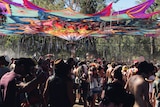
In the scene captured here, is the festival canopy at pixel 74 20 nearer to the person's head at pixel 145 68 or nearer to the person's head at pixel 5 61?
the person's head at pixel 5 61

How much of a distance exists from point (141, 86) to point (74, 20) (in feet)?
43.7

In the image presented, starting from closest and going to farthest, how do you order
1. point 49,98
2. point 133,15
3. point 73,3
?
point 49,98
point 133,15
point 73,3

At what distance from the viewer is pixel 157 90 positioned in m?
6.84

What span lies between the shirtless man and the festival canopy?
34.1 feet

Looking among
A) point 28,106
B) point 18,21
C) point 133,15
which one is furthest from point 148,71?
point 18,21

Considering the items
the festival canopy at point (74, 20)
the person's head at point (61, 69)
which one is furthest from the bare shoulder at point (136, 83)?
the festival canopy at point (74, 20)

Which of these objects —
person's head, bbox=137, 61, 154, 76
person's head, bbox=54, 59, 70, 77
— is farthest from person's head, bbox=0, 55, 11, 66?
person's head, bbox=137, 61, 154, 76

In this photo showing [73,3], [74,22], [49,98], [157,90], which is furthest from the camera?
[73,3]

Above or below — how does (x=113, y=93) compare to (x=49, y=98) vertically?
above

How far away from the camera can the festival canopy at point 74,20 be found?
54.1 ft

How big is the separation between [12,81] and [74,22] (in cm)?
1480

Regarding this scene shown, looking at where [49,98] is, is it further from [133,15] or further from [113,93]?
[133,15]

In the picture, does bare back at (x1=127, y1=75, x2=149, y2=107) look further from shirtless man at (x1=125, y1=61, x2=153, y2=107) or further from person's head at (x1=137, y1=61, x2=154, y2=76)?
person's head at (x1=137, y1=61, x2=154, y2=76)

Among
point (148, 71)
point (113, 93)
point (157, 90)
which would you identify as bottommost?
point (157, 90)
